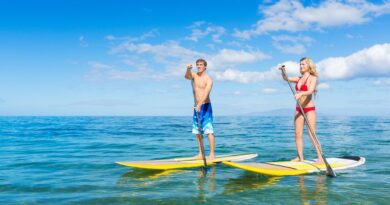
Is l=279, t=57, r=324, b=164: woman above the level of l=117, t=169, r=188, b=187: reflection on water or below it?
above

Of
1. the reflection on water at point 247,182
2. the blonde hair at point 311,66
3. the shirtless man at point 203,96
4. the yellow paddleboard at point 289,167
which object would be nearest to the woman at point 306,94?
the blonde hair at point 311,66

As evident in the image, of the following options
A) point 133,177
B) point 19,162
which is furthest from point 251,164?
point 19,162

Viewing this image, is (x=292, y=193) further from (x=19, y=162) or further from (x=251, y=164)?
(x=19, y=162)

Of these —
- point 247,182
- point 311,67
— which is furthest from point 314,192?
point 311,67

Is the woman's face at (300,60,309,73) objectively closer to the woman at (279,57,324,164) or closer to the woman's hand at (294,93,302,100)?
the woman at (279,57,324,164)

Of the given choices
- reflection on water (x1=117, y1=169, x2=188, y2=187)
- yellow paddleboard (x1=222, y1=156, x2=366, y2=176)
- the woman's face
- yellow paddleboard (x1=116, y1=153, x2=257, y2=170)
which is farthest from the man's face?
yellow paddleboard (x1=222, y1=156, x2=366, y2=176)

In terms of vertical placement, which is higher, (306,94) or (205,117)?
(306,94)

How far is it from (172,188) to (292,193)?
214cm

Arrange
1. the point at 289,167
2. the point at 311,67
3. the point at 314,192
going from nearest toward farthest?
the point at 314,192 < the point at 289,167 < the point at 311,67

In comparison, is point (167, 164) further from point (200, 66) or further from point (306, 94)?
point (306, 94)

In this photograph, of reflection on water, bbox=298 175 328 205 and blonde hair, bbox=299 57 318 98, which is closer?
reflection on water, bbox=298 175 328 205

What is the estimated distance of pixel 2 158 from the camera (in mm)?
11258

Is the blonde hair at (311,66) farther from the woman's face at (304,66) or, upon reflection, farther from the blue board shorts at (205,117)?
the blue board shorts at (205,117)

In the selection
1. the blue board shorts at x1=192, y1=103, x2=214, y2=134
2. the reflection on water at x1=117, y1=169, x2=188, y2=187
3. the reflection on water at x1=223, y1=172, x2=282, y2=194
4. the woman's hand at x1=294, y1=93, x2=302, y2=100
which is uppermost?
the woman's hand at x1=294, y1=93, x2=302, y2=100
